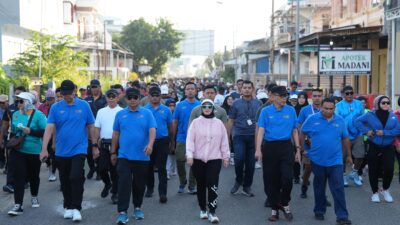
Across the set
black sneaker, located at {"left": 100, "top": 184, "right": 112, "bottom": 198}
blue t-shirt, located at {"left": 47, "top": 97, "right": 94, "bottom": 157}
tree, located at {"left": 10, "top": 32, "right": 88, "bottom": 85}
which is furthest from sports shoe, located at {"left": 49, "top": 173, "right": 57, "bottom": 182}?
tree, located at {"left": 10, "top": 32, "right": 88, "bottom": 85}

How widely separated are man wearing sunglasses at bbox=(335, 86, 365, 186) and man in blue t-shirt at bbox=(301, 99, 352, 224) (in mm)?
2752

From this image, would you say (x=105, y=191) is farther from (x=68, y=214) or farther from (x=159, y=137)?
(x=68, y=214)

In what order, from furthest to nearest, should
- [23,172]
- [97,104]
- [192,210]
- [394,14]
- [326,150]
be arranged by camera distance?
1. [394,14]
2. [97,104]
3. [192,210]
4. [23,172]
5. [326,150]

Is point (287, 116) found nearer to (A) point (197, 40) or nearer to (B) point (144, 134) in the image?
(B) point (144, 134)

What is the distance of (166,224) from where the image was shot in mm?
8500

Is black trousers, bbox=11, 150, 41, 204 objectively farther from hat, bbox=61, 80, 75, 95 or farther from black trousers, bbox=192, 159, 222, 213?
black trousers, bbox=192, 159, 222, 213

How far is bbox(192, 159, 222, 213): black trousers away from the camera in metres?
8.55

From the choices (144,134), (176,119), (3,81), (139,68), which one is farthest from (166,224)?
(139,68)

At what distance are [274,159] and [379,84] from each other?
2031cm

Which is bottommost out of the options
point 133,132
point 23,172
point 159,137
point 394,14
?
point 23,172

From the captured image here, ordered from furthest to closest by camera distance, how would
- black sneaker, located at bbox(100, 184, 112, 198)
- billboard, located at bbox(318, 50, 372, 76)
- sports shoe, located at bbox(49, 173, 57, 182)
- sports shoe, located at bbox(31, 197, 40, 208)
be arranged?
billboard, located at bbox(318, 50, 372, 76) < sports shoe, located at bbox(49, 173, 57, 182) < black sneaker, located at bbox(100, 184, 112, 198) < sports shoe, located at bbox(31, 197, 40, 208)

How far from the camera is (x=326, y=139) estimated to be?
868 centimetres

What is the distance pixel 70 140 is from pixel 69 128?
6.5 inches

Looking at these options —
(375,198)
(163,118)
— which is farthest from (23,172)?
(375,198)
